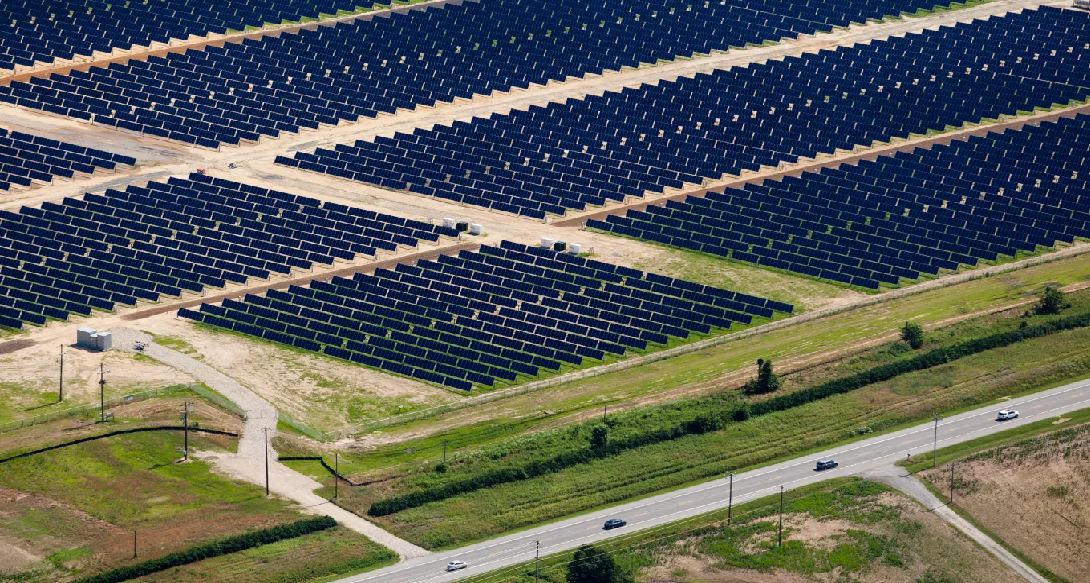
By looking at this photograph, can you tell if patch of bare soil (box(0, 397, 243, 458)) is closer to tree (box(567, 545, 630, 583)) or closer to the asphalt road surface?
the asphalt road surface

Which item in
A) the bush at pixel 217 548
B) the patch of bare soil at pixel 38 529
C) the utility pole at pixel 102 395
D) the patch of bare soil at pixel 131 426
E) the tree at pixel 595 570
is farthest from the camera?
the utility pole at pixel 102 395

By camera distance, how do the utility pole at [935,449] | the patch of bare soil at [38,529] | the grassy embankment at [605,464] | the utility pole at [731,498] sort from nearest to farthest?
the patch of bare soil at [38,529] → the grassy embankment at [605,464] → the utility pole at [731,498] → the utility pole at [935,449]

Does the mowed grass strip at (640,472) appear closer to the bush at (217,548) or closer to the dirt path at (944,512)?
the bush at (217,548)

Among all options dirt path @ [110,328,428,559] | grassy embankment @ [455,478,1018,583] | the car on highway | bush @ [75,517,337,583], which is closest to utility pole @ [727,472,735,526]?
grassy embankment @ [455,478,1018,583]

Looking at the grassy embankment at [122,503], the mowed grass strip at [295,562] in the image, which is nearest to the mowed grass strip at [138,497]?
the grassy embankment at [122,503]

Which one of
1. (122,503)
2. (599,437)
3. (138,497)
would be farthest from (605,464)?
(122,503)

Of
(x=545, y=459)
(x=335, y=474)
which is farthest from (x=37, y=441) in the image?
(x=545, y=459)
